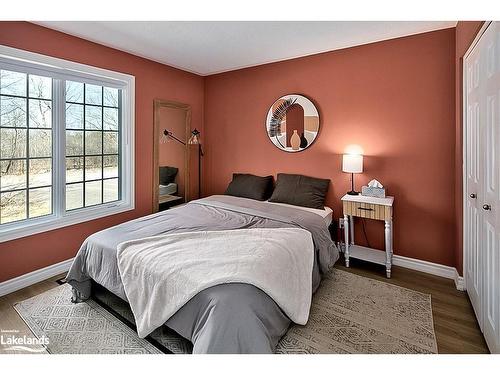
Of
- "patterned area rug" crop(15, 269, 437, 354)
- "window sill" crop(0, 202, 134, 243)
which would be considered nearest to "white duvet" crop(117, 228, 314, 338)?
"patterned area rug" crop(15, 269, 437, 354)

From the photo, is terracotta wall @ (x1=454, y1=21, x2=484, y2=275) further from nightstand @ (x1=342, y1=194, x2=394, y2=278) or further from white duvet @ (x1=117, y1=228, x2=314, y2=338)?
white duvet @ (x1=117, y1=228, x2=314, y2=338)

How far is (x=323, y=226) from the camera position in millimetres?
2762

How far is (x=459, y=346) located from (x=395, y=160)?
5.90ft

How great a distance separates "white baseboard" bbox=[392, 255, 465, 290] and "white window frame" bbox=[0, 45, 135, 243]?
323 centimetres

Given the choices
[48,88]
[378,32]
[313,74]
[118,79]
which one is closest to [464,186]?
[378,32]

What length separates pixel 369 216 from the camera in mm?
2869

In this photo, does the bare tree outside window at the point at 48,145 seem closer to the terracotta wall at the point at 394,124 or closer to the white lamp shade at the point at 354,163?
the terracotta wall at the point at 394,124

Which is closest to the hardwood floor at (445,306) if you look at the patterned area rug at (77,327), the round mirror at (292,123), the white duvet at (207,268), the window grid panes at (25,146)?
the white duvet at (207,268)

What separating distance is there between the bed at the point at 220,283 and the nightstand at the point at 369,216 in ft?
0.92

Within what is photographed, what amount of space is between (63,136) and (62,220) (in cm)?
87

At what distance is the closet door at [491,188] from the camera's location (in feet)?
5.11

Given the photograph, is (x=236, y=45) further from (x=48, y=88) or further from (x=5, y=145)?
(x=5, y=145)

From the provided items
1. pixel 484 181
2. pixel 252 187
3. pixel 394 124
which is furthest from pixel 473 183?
pixel 252 187

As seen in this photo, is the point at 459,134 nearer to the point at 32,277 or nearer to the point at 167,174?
the point at 167,174
